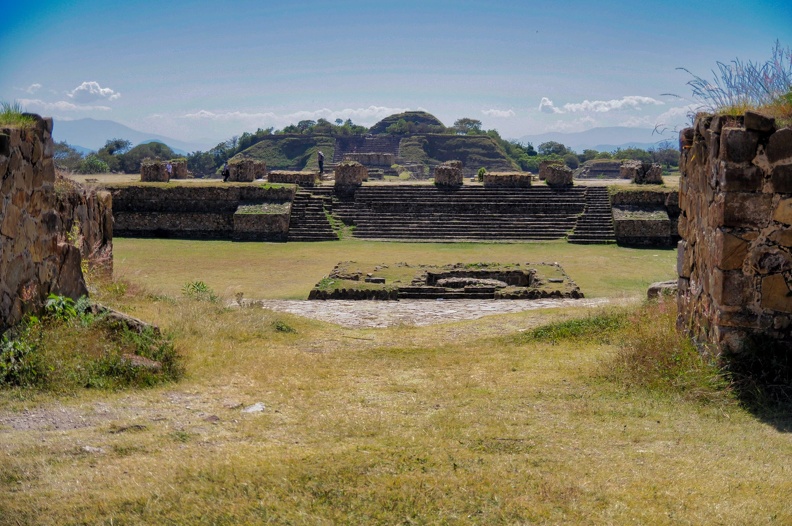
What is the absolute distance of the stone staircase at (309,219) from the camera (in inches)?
962

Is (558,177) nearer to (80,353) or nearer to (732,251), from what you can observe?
(732,251)

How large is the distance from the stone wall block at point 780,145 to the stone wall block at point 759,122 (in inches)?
4.0

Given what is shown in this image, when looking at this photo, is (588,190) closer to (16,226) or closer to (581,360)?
(581,360)

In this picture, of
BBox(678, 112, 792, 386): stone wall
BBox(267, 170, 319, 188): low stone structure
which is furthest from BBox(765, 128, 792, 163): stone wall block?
BBox(267, 170, 319, 188): low stone structure

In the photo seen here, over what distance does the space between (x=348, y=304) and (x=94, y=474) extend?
28.2 feet

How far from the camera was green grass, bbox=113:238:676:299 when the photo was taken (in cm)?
1554

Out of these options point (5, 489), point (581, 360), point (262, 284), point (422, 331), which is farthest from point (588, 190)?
point (5, 489)

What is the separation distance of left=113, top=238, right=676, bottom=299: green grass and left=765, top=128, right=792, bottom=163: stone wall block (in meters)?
9.07

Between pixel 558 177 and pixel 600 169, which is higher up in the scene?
pixel 600 169

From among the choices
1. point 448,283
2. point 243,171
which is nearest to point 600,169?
point 243,171

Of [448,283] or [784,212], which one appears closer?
[784,212]

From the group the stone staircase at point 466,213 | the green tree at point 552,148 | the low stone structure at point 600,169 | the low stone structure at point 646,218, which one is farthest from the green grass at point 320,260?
the green tree at point 552,148

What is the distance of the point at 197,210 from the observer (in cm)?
2609

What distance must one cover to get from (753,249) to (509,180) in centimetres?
2241
